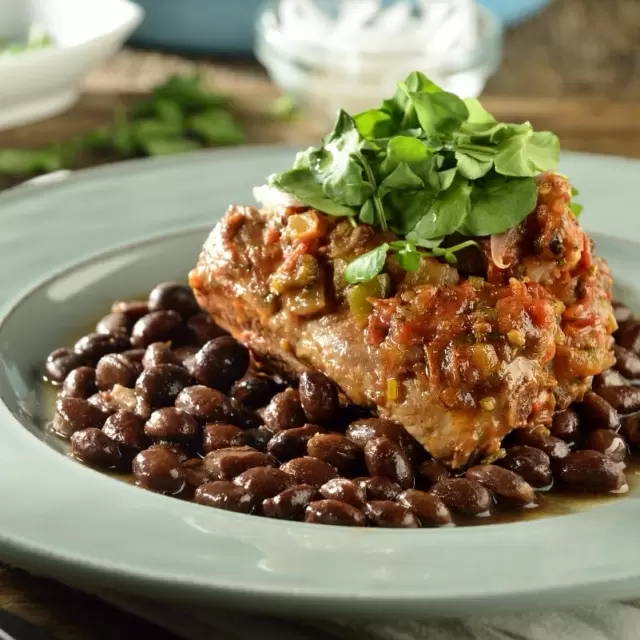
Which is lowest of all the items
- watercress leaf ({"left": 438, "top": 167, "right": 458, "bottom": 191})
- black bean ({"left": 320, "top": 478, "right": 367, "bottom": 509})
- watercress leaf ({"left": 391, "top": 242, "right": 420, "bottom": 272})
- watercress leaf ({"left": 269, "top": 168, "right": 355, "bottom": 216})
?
black bean ({"left": 320, "top": 478, "right": 367, "bottom": 509})

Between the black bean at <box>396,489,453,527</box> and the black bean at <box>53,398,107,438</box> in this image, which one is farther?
the black bean at <box>53,398,107,438</box>

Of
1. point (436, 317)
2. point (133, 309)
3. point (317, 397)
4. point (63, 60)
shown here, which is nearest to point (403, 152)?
point (436, 317)

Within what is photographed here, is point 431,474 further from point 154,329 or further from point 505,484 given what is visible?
point 154,329

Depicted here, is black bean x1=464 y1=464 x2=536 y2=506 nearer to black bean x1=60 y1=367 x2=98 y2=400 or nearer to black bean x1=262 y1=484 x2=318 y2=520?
black bean x1=262 y1=484 x2=318 y2=520

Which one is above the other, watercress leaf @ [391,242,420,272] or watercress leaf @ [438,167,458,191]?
watercress leaf @ [438,167,458,191]

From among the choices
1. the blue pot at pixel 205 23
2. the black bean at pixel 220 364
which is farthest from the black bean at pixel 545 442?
the blue pot at pixel 205 23

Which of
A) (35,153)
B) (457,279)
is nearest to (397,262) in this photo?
(457,279)

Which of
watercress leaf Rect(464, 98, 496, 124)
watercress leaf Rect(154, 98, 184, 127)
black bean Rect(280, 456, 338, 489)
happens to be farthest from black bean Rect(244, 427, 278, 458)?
watercress leaf Rect(154, 98, 184, 127)
